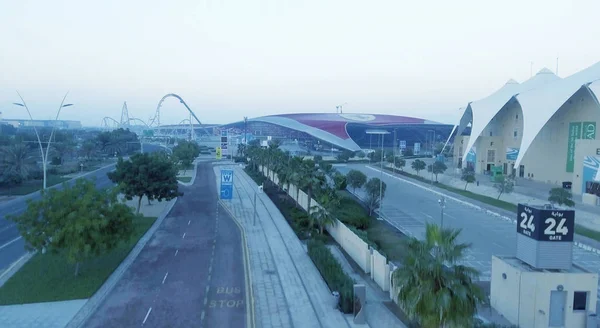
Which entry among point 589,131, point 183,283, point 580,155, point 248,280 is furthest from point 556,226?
point 589,131

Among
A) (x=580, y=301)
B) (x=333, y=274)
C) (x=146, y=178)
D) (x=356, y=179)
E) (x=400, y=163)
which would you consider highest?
(x=146, y=178)

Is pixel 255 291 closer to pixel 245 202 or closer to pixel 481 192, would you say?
pixel 245 202

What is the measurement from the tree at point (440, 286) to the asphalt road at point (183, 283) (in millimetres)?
6790

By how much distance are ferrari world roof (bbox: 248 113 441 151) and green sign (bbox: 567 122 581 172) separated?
195 ft

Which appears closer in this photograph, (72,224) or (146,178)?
(72,224)

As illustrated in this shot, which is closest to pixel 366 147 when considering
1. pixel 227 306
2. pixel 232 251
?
pixel 232 251

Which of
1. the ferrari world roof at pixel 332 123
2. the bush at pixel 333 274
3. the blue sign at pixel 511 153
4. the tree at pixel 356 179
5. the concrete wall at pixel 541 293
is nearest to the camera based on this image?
the concrete wall at pixel 541 293

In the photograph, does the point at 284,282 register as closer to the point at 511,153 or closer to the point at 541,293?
the point at 541,293

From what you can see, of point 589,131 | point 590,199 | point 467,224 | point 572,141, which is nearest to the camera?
point 467,224

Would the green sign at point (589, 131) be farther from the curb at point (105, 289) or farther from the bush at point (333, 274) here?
the curb at point (105, 289)

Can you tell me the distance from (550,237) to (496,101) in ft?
160

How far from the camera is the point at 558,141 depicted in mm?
50031

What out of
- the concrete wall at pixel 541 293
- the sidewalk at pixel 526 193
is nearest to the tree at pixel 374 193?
the sidewalk at pixel 526 193

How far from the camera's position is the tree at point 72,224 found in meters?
18.7
